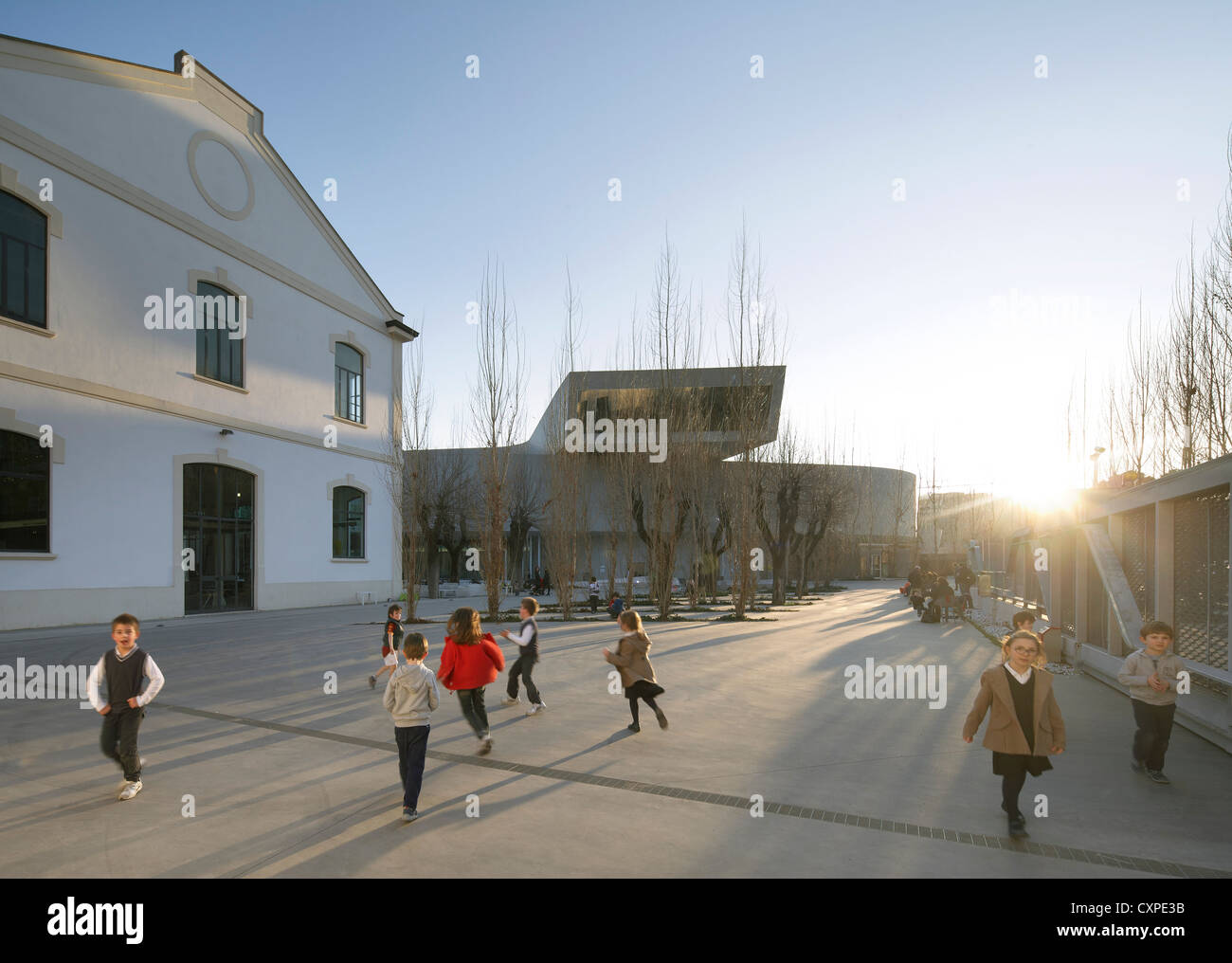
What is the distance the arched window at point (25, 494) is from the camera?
16.8 meters

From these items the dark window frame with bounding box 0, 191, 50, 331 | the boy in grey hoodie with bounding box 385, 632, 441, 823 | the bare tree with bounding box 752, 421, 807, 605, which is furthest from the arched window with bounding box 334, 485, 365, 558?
the boy in grey hoodie with bounding box 385, 632, 441, 823

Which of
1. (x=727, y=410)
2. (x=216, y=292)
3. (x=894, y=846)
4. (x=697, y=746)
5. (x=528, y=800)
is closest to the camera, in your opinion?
(x=894, y=846)

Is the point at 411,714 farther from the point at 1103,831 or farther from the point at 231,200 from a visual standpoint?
the point at 231,200

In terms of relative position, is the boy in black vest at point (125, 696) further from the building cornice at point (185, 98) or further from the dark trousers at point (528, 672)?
the building cornice at point (185, 98)

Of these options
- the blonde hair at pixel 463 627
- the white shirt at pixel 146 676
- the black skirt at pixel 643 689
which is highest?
the blonde hair at pixel 463 627

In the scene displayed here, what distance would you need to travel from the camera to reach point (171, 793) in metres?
5.96

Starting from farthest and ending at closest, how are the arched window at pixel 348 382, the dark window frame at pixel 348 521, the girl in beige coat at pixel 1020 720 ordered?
the arched window at pixel 348 382, the dark window frame at pixel 348 521, the girl in beige coat at pixel 1020 720

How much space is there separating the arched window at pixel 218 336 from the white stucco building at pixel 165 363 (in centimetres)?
8

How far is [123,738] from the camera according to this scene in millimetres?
5914

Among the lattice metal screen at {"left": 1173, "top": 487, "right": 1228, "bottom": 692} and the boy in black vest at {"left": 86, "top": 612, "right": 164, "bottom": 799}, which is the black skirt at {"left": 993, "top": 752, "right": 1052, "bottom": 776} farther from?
the boy in black vest at {"left": 86, "top": 612, "right": 164, "bottom": 799}

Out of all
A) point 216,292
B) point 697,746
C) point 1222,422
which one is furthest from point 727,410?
point 697,746

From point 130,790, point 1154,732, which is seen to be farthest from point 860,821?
point 130,790

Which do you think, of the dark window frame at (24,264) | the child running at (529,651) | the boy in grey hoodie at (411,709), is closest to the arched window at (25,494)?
the dark window frame at (24,264)
